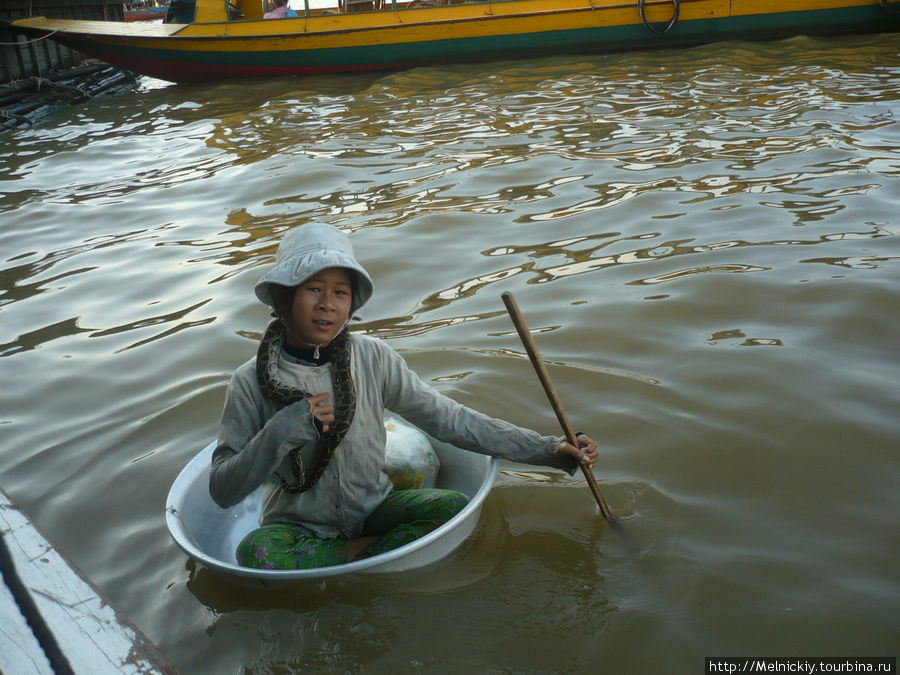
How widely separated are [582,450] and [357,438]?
0.70 meters

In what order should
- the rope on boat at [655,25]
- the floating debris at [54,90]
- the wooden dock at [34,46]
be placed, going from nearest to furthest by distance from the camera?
the floating debris at [54,90] → the rope on boat at [655,25] → the wooden dock at [34,46]

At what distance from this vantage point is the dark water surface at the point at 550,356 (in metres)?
2.33

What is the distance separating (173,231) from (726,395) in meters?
4.43

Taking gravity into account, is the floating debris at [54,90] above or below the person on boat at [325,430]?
above

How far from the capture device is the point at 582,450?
250 cm

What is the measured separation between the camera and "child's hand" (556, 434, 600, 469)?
2.48 m

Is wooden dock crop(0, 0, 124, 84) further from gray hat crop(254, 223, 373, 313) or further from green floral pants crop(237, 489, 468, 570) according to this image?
green floral pants crop(237, 489, 468, 570)

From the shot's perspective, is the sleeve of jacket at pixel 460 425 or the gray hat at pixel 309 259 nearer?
the gray hat at pixel 309 259

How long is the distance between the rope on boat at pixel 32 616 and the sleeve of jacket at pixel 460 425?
3.77 feet

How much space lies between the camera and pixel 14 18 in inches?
542

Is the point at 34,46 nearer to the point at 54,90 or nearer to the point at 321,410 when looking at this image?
the point at 54,90

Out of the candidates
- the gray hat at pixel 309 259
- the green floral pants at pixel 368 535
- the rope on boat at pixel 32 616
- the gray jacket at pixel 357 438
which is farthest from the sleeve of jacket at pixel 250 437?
the rope on boat at pixel 32 616

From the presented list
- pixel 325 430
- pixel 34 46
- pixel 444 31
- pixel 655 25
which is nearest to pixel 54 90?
pixel 34 46

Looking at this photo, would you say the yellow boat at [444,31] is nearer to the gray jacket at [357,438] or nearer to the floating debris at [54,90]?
the floating debris at [54,90]
